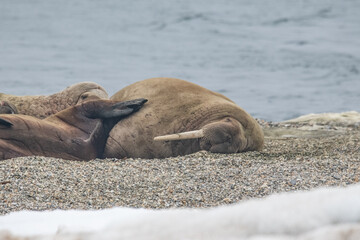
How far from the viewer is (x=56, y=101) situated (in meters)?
10.4

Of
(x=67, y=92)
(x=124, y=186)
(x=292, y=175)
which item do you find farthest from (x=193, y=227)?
(x=67, y=92)

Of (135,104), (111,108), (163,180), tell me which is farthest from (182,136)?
(163,180)

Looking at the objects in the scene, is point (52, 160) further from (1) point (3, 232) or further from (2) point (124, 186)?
(1) point (3, 232)

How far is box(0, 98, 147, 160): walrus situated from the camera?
7.73 metres

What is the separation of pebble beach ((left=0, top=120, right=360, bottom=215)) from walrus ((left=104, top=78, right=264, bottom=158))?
0.37 meters

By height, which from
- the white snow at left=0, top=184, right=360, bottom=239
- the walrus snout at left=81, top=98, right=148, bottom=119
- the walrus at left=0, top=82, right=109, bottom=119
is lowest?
the walrus at left=0, top=82, right=109, bottom=119

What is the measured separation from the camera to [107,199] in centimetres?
523

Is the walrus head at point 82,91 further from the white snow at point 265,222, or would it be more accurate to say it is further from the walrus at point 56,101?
the white snow at point 265,222

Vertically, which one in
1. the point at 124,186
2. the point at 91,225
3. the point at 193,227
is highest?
Answer: the point at 193,227

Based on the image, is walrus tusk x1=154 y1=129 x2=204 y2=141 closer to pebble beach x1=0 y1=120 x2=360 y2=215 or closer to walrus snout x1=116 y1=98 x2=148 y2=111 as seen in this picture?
pebble beach x1=0 y1=120 x2=360 y2=215

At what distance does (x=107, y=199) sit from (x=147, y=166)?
5.09 ft

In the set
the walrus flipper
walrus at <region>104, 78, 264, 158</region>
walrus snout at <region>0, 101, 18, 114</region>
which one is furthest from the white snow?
walrus snout at <region>0, 101, 18, 114</region>

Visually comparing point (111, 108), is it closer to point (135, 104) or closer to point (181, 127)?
point (135, 104)

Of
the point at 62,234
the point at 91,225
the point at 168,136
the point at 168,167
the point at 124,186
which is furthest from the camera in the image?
the point at 168,136
